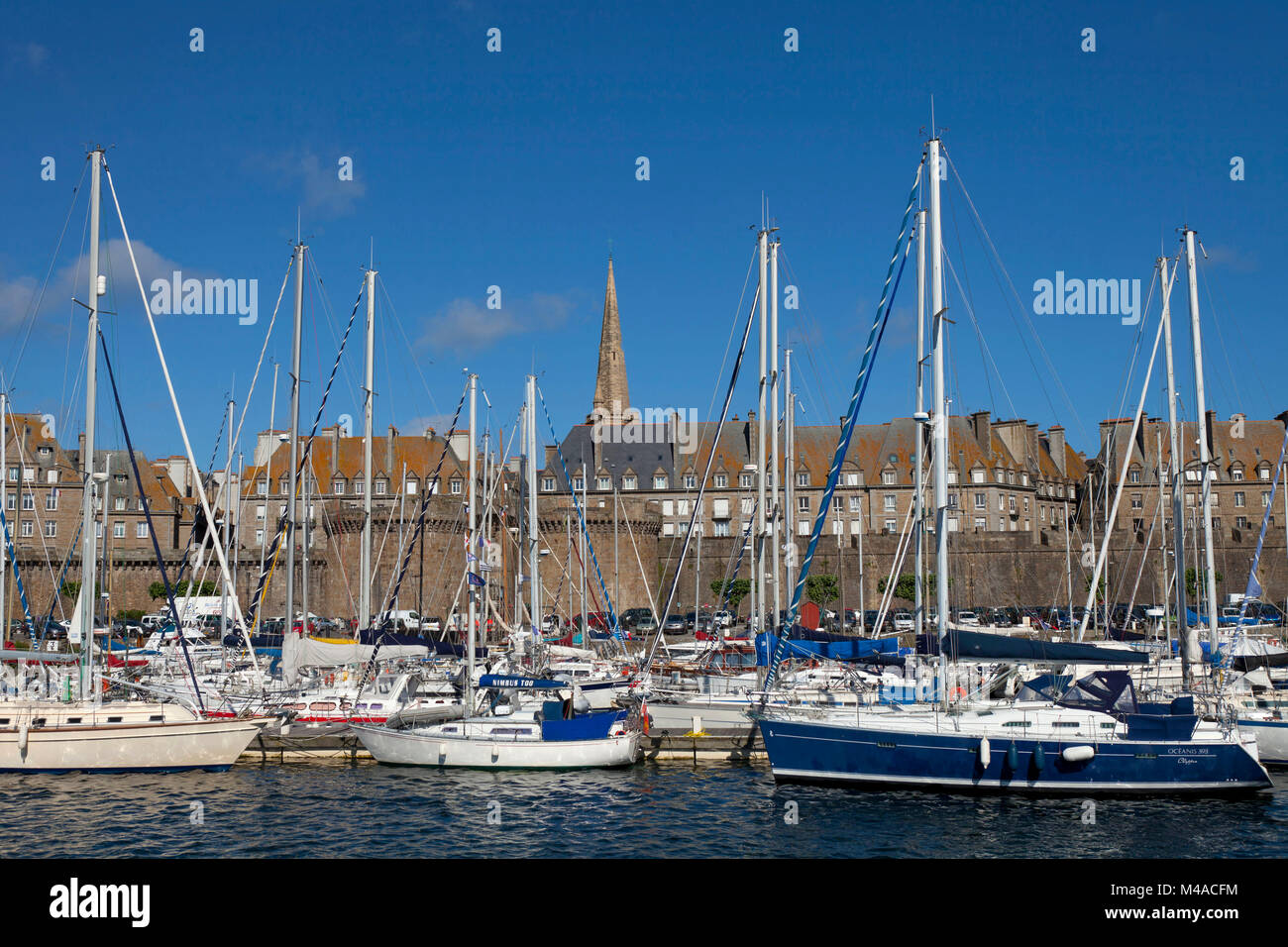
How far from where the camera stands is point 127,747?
80.9ft

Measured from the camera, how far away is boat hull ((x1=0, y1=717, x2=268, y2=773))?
24438mm

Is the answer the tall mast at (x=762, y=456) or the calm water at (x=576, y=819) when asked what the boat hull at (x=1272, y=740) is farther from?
the tall mast at (x=762, y=456)

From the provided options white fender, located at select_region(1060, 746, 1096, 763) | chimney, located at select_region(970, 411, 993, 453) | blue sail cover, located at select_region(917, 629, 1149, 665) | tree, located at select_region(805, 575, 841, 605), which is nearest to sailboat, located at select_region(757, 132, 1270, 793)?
white fender, located at select_region(1060, 746, 1096, 763)

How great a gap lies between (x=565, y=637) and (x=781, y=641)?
2708 cm

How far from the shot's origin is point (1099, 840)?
19453 millimetres

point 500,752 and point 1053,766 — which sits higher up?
point 1053,766

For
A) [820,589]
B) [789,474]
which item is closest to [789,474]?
[789,474]

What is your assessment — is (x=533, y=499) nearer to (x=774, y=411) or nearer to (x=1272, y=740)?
(x=774, y=411)

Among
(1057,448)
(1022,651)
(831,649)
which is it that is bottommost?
(831,649)

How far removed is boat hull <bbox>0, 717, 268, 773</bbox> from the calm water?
39cm

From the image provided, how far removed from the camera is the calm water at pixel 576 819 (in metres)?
19.0

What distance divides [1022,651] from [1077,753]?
2542mm
